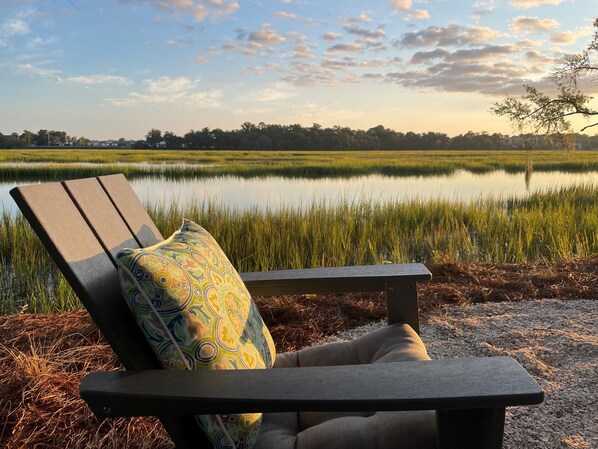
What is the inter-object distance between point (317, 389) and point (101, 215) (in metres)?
0.96

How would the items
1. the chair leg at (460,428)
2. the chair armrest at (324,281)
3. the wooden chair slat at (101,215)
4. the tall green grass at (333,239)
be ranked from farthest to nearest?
1. the tall green grass at (333,239)
2. the chair armrest at (324,281)
3. the wooden chair slat at (101,215)
4. the chair leg at (460,428)

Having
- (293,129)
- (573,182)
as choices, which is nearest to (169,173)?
(573,182)

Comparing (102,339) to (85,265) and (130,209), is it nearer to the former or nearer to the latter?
(130,209)

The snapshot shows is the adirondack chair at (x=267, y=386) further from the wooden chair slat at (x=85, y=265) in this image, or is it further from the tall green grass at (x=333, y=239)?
the tall green grass at (x=333, y=239)

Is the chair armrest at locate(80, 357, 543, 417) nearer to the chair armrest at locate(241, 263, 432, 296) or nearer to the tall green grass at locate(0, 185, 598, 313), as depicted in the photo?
the chair armrest at locate(241, 263, 432, 296)

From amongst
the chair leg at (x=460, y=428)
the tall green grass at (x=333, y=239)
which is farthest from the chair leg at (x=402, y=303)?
the tall green grass at (x=333, y=239)

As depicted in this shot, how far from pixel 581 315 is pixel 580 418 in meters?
1.70

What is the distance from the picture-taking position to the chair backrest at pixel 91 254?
1306mm

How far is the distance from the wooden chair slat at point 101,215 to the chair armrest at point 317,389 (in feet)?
1.60

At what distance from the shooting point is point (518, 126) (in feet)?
46.0

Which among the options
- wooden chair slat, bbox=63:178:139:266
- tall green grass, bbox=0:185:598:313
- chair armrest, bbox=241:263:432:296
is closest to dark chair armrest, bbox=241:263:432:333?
chair armrest, bbox=241:263:432:296

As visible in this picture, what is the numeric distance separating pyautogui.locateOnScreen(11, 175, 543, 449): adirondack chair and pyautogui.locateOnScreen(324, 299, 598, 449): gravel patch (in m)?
0.85

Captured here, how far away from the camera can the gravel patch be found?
213 cm

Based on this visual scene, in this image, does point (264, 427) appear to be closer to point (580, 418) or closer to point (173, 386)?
point (173, 386)
